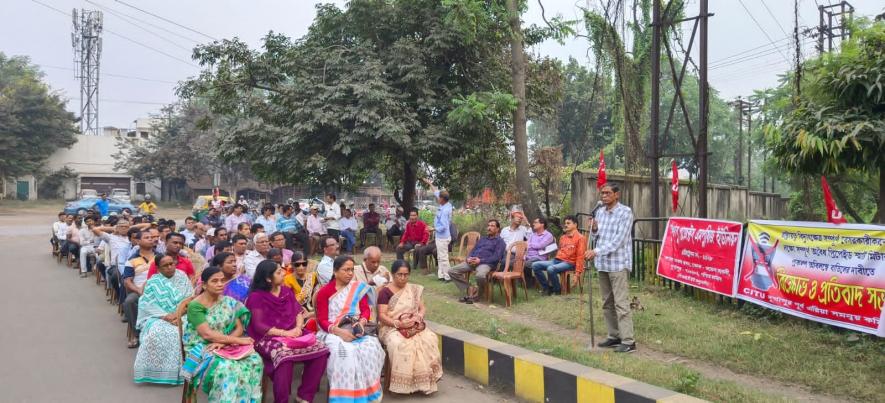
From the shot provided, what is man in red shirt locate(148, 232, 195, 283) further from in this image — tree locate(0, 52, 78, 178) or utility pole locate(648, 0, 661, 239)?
tree locate(0, 52, 78, 178)

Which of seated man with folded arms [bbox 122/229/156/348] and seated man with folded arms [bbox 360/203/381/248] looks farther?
seated man with folded arms [bbox 360/203/381/248]

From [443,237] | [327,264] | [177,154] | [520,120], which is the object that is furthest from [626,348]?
[177,154]

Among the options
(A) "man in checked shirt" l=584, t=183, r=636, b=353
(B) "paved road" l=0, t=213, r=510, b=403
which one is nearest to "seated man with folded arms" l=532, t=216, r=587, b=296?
(A) "man in checked shirt" l=584, t=183, r=636, b=353


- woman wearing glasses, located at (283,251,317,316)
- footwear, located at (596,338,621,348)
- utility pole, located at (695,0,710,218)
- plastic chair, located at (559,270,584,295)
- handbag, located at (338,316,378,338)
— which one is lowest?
footwear, located at (596,338,621,348)

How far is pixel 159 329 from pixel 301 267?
1505 millimetres

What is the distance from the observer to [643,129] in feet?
45.6

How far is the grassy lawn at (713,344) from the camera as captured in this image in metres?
5.00

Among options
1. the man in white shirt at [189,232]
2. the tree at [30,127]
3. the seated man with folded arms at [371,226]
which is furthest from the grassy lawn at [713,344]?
the tree at [30,127]

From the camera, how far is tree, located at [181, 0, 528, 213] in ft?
46.2

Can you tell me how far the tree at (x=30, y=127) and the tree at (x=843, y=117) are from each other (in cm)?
4479

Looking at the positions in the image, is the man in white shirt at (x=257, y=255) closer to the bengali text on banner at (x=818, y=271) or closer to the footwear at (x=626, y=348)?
the footwear at (x=626, y=348)

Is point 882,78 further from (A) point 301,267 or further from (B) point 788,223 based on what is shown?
(A) point 301,267

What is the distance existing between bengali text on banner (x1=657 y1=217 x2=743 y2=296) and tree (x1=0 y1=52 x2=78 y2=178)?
42.8m

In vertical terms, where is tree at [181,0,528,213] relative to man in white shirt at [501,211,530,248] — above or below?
above
